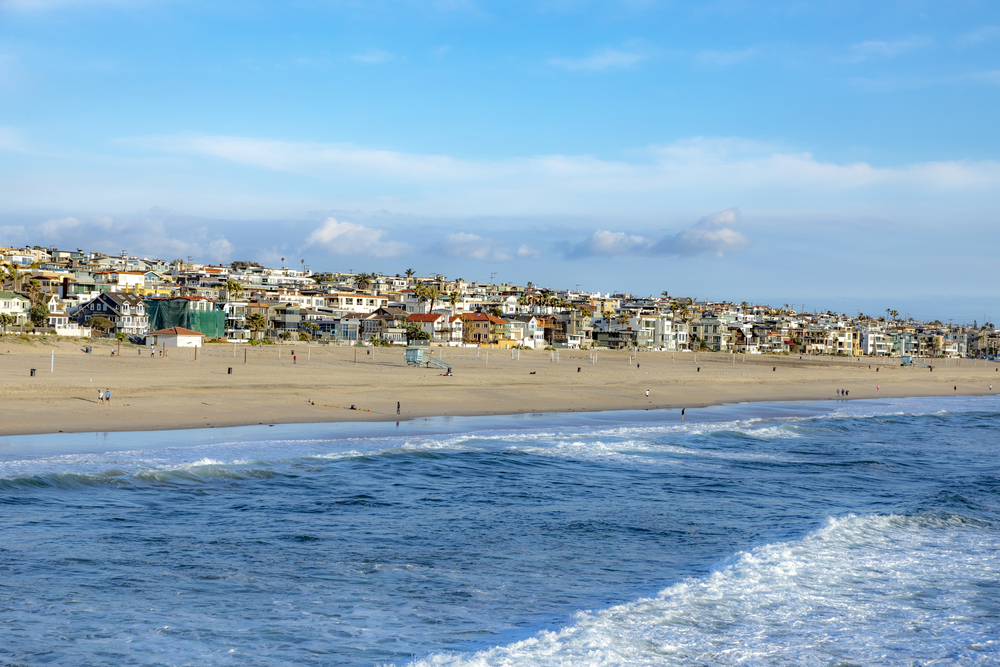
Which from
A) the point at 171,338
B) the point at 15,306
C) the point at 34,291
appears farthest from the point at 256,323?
the point at 34,291

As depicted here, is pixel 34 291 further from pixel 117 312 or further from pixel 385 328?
pixel 385 328

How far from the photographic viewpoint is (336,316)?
101 m

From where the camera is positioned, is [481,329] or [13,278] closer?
[13,278]

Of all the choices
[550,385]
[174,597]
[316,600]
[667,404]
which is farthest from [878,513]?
[550,385]

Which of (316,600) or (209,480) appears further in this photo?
(209,480)

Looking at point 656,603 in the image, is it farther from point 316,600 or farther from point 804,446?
point 804,446

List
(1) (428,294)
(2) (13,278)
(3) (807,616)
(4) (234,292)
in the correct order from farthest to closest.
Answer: (1) (428,294)
(4) (234,292)
(2) (13,278)
(3) (807,616)

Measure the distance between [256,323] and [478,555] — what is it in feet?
258

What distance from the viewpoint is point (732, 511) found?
18219mm

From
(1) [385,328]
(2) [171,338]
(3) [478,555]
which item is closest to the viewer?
(3) [478,555]

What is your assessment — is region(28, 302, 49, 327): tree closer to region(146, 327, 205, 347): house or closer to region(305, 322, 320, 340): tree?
region(146, 327, 205, 347): house

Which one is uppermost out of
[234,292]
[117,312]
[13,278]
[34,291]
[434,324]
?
[13,278]

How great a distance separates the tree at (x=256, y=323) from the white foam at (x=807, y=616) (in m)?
79.3

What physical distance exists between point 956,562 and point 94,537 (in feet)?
50.9
